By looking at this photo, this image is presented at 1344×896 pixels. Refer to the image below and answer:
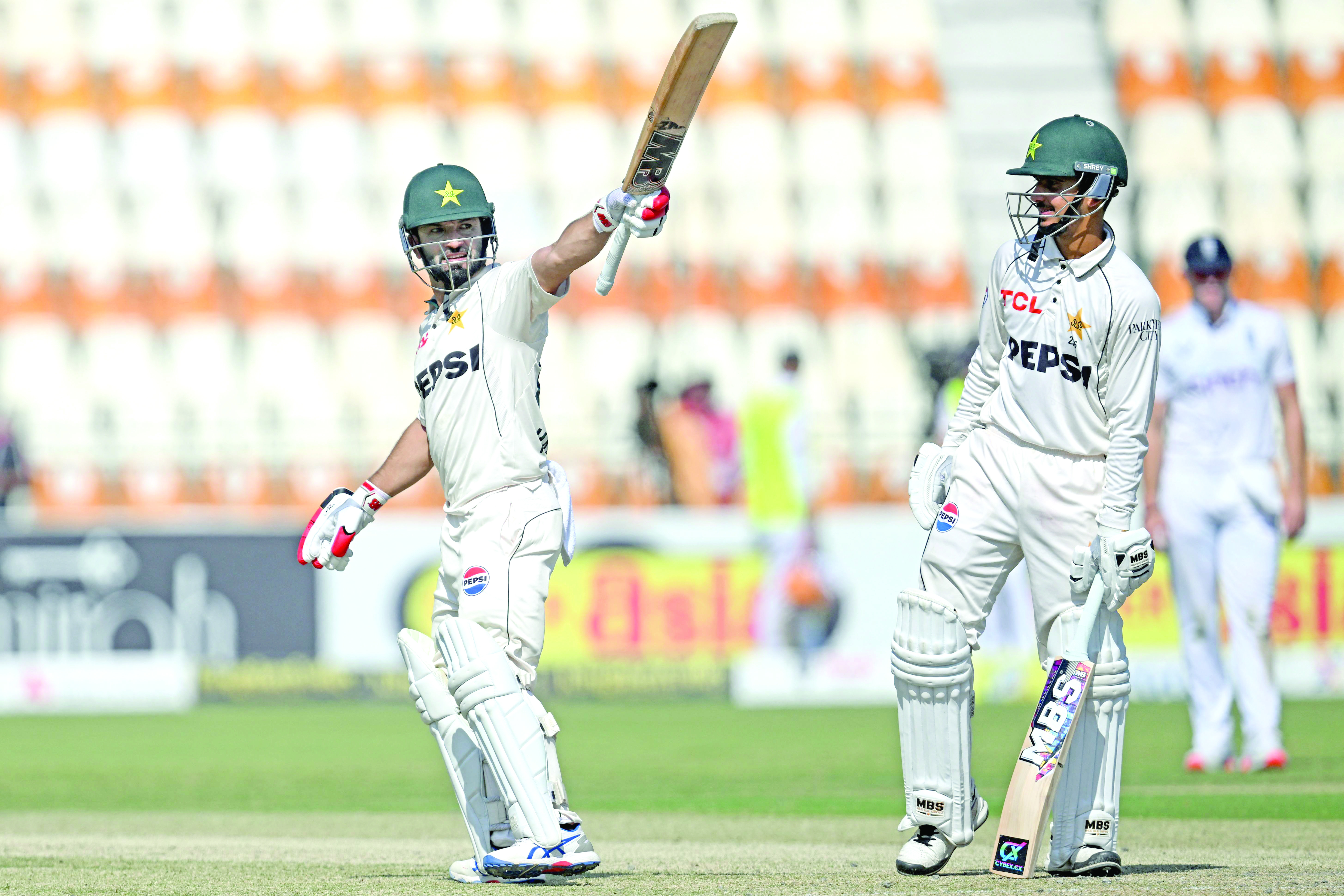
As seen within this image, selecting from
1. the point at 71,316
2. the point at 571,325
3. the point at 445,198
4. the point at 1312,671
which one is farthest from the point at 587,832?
the point at 71,316

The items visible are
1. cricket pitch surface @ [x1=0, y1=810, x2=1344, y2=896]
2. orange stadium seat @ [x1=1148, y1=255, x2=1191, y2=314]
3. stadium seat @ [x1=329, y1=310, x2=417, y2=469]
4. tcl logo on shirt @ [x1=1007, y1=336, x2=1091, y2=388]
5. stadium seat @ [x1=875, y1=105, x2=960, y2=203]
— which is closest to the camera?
cricket pitch surface @ [x1=0, y1=810, x2=1344, y2=896]

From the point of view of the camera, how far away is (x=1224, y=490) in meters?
7.34

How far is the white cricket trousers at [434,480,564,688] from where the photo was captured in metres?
4.46

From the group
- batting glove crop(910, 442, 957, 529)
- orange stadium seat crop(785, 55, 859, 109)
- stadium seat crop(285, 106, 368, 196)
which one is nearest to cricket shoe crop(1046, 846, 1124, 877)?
batting glove crop(910, 442, 957, 529)

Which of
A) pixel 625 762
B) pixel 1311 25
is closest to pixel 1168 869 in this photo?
pixel 625 762

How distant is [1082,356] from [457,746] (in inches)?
71.1

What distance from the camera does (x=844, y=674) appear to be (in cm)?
1129

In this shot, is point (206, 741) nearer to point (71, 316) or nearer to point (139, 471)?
A: point (139, 471)

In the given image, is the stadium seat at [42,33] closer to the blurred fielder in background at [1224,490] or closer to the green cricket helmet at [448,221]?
the blurred fielder in background at [1224,490]

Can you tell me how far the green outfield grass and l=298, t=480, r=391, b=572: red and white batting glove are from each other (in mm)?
2283

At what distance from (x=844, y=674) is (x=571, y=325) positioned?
4.30 metres

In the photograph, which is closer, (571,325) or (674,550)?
(674,550)

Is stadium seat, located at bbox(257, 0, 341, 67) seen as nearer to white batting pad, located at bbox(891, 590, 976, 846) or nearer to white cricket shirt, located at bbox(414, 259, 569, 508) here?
white cricket shirt, located at bbox(414, 259, 569, 508)

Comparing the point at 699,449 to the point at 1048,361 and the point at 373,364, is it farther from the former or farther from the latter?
the point at 1048,361
